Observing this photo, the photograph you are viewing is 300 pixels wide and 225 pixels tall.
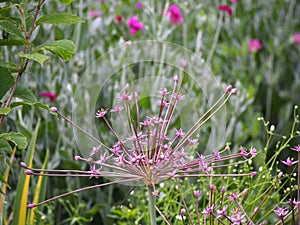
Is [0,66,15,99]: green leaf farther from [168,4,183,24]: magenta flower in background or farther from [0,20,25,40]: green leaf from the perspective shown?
[168,4,183,24]: magenta flower in background

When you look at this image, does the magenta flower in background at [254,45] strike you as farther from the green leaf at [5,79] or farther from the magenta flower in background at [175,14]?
the green leaf at [5,79]

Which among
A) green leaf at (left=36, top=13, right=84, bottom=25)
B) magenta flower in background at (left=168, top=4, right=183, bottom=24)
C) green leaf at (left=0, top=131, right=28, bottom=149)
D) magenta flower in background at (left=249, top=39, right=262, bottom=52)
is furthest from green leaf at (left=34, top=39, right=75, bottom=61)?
magenta flower in background at (left=249, top=39, right=262, bottom=52)

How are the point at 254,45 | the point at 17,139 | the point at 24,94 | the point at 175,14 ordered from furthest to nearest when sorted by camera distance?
the point at 254,45, the point at 175,14, the point at 24,94, the point at 17,139

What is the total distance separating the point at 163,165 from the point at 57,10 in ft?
5.20

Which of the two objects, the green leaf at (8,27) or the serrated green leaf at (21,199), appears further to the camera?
the serrated green leaf at (21,199)

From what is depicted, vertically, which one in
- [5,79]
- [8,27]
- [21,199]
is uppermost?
[8,27]

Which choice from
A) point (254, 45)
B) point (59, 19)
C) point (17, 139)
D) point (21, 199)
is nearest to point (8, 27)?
point (59, 19)

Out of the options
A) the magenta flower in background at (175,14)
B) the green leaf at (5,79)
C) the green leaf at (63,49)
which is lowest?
the green leaf at (5,79)

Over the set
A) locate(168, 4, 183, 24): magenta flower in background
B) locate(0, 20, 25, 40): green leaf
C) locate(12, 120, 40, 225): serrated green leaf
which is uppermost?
locate(168, 4, 183, 24): magenta flower in background

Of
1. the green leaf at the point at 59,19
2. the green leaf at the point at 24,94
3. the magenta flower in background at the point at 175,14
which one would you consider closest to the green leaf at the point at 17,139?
the green leaf at the point at 24,94

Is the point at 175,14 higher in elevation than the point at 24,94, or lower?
higher

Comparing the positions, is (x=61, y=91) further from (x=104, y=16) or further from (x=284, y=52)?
(x=284, y=52)

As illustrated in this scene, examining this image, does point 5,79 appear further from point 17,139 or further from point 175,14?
point 175,14

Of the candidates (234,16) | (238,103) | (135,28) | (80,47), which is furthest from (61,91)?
(234,16)
